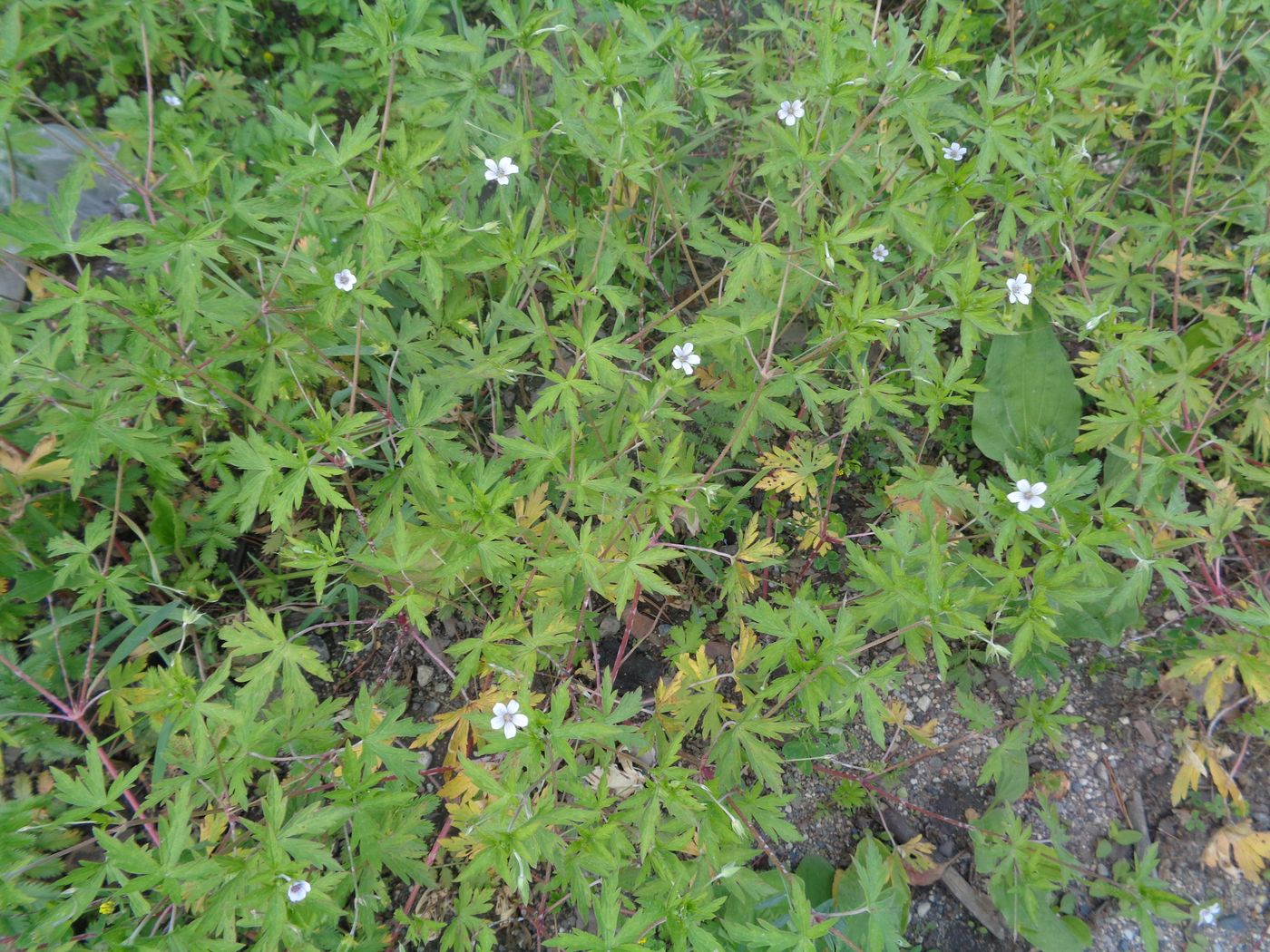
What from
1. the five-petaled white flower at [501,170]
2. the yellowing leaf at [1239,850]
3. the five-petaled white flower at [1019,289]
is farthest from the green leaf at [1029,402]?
the five-petaled white flower at [501,170]

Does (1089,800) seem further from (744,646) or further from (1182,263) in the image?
(1182,263)

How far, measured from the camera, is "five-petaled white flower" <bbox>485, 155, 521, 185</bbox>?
10.4 feet

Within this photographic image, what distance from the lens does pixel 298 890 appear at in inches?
91.7

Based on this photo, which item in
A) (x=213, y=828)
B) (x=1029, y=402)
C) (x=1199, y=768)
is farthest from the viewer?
(x=1029, y=402)

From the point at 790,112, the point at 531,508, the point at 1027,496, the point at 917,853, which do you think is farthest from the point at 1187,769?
the point at 790,112

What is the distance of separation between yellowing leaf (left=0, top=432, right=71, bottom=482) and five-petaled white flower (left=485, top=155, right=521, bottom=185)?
2196 millimetres

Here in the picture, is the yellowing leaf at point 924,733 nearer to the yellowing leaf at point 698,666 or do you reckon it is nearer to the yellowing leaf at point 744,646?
the yellowing leaf at point 744,646

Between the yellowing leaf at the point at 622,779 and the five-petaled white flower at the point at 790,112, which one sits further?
the yellowing leaf at the point at 622,779

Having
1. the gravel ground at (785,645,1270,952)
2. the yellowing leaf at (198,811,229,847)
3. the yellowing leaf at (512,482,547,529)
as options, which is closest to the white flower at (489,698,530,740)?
the yellowing leaf at (512,482,547,529)

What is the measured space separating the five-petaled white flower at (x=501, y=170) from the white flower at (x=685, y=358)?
3.21 ft

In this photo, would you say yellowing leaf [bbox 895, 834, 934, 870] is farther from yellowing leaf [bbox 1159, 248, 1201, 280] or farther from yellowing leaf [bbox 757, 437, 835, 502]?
yellowing leaf [bbox 1159, 248, 1201, 280]

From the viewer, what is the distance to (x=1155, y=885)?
131 inches

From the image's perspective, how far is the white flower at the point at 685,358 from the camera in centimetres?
304

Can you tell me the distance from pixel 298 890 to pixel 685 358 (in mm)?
2213
